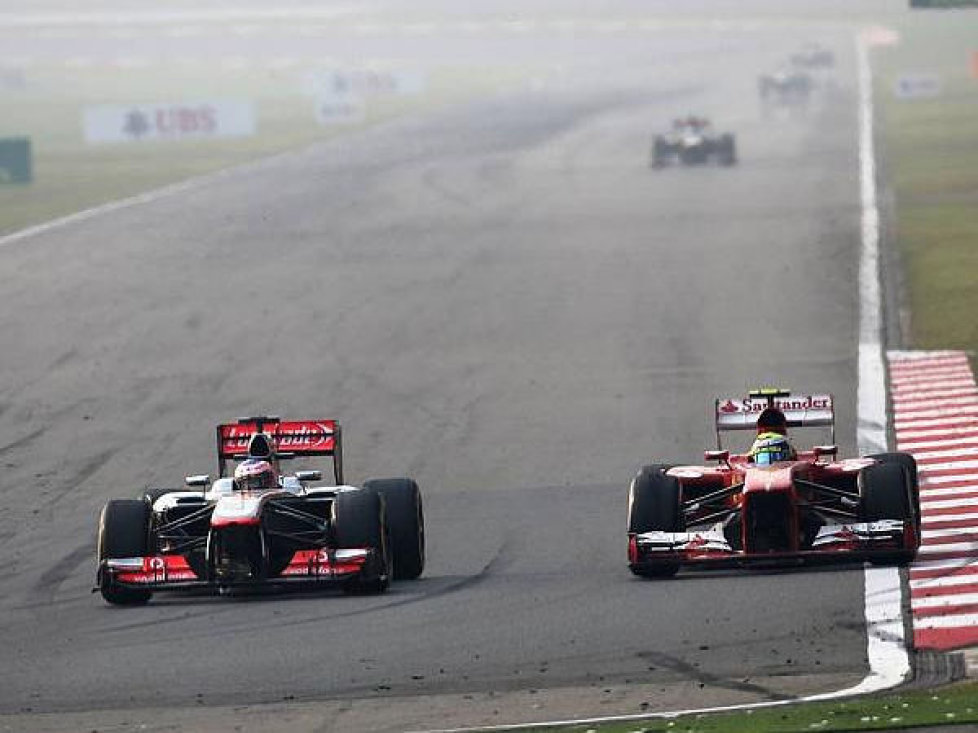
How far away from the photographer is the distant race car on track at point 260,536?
19188 millimetres

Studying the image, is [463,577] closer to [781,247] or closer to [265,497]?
[265,497]

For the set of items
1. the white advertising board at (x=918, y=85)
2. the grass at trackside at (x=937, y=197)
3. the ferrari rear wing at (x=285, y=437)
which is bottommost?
the ferrari rear wing at (x=285, y=437)

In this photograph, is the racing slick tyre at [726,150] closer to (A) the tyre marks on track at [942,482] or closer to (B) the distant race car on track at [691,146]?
(B) the distant race car on track at [691,146]

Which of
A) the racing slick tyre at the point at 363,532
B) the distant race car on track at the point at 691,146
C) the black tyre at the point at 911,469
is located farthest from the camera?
the distant race car on track at the point at 691,146

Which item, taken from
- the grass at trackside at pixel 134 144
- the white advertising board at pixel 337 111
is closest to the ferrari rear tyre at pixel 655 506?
the grass at trackside at pixel 134 144

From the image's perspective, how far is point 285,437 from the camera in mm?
21359

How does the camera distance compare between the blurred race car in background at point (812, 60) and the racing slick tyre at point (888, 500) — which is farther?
the blurred race car in background at point (812, 60)

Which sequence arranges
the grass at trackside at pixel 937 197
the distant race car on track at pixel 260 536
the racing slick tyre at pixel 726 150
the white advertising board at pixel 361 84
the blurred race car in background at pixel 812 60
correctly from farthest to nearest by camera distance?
the blurred race car in background at pixel 812 60
the white advertising board at pixel 361 84
the racing slick tyre at pixel 726 150
the grass at trackside at pixel 937 197
the distant race car on track at pixel 260 536

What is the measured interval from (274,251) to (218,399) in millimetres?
19025

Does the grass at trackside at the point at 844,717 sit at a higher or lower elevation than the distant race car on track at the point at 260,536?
lower

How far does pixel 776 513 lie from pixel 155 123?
7185 cm

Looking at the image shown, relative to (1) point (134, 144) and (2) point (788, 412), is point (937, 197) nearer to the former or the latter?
(2) point (788, 412)

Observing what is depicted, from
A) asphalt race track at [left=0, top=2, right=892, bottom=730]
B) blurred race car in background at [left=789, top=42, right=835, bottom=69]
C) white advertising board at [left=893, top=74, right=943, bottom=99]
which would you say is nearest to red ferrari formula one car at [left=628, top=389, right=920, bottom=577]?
asphalt race track at [left=0, top=2, right=892, bottom=730]

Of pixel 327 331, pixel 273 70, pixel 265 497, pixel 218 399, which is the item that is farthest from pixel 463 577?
pixel 273 70
